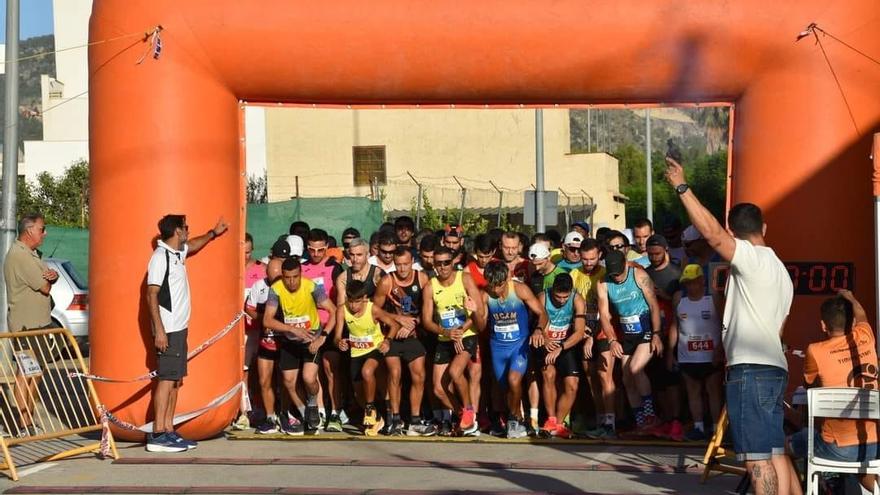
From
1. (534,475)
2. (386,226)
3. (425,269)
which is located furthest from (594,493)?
(386,226)

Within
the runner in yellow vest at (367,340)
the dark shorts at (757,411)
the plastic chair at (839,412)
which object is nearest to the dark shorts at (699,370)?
the runner in yellow vest at (367,340)

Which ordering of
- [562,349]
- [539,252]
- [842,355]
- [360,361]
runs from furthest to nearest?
[539,252] → [360,361] → [562,349] → [842,355]

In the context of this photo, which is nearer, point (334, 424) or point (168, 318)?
point (168, 318)

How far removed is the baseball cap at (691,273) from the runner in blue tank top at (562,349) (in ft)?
2.87

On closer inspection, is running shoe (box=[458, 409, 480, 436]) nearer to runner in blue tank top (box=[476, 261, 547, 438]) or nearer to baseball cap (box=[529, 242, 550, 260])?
runner in blue tank top (box=[476, 261, 547, 438])

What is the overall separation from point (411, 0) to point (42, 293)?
4.29 meters

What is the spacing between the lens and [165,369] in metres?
9.20

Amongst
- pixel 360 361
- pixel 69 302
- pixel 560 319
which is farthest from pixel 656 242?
pixel 69 302

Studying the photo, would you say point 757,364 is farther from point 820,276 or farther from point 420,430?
point 420,430

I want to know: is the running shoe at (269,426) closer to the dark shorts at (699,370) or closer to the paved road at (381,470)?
the paved road at (381,470)

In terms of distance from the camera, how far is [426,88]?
9461 mm

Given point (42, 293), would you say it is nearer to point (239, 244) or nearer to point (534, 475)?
point (239, 244)

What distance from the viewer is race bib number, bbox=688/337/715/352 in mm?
9625

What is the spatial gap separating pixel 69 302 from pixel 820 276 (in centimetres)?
1115
